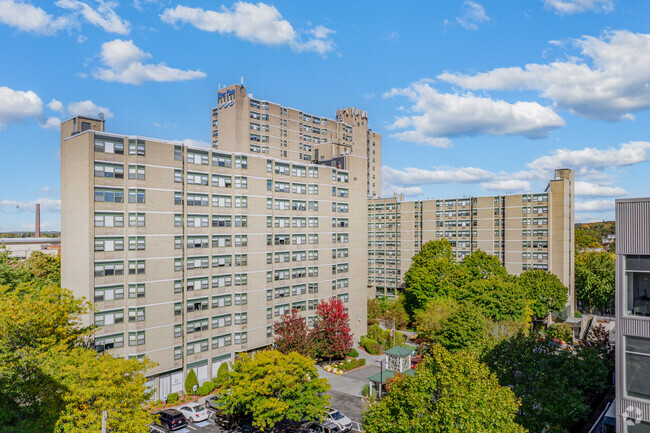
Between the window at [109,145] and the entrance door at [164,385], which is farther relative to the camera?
the entrance door at [164,385]

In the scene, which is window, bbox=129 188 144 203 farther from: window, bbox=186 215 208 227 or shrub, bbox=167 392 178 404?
shrub, bbox=167 392 178 404

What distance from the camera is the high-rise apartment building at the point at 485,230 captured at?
270ft

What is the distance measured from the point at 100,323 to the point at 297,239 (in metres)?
26.8

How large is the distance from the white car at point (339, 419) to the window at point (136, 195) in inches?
1130

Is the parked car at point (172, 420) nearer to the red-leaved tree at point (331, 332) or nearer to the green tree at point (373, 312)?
the red-leaved tree at point (331, 332)

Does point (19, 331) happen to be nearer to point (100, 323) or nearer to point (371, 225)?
point (100, 323)

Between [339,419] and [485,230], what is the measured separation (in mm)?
63950

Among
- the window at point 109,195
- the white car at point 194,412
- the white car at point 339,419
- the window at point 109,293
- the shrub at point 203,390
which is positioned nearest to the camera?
the white car at point 339,419

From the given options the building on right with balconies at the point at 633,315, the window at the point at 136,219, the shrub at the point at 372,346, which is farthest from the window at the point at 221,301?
the building on right with balconies at the point at 633,315

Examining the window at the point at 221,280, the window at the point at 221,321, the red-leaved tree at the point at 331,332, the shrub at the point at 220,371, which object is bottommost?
the shrub at the point at 220,371

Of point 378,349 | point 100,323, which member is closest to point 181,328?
point 100,323

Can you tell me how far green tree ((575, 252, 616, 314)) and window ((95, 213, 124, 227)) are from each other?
303ft

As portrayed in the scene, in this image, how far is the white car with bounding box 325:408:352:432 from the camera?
38531 mm

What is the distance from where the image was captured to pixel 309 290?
2427 inches
